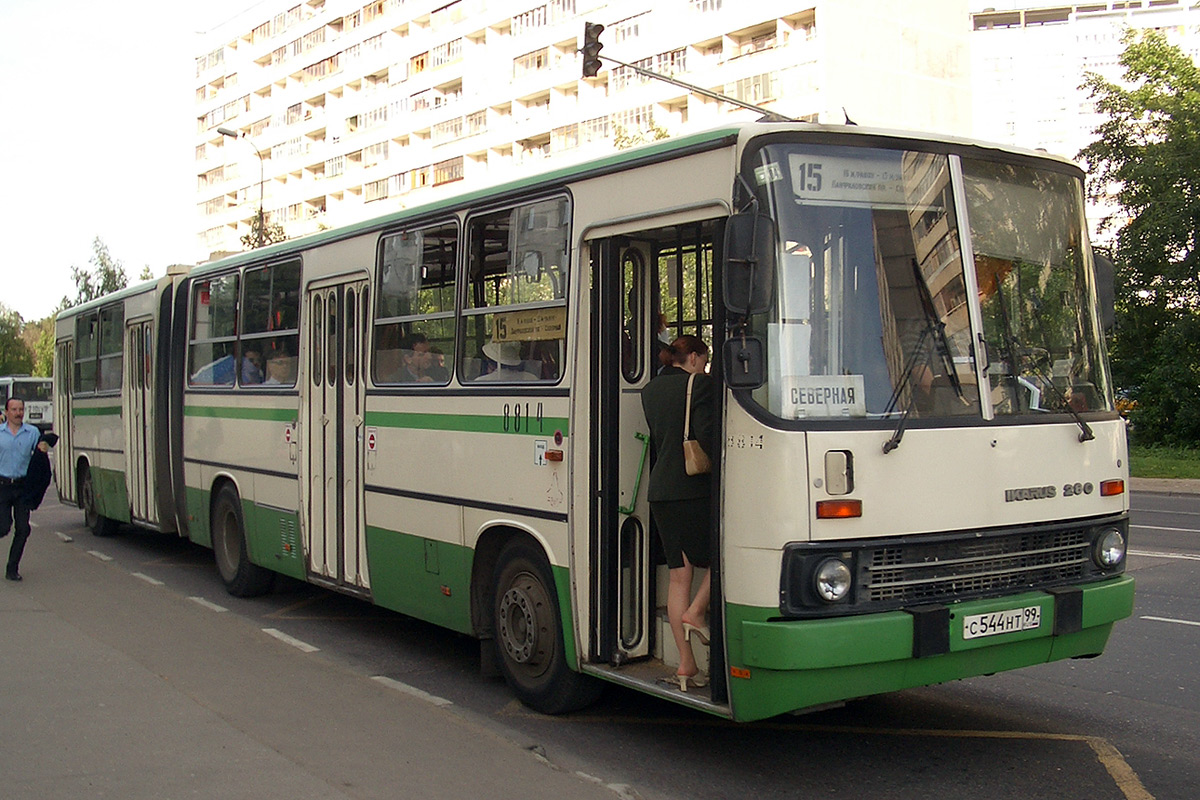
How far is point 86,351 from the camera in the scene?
640 inches

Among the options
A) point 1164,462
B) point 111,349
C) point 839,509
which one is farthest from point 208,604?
point 1164,462

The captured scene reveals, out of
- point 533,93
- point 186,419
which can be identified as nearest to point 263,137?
point 533,93

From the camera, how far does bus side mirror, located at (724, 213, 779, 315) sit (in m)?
5.35

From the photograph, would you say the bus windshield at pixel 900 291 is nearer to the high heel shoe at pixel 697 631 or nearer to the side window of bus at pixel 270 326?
the high heel shoe at pixel 697 631

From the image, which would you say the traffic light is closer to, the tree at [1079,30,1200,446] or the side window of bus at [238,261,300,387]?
the side window of bus at [238,261,300,387]

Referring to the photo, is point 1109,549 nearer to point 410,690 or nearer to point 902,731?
point 902,731

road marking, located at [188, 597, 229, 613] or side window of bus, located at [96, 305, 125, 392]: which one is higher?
side window of bus, located at [96, 305, 125, 392]

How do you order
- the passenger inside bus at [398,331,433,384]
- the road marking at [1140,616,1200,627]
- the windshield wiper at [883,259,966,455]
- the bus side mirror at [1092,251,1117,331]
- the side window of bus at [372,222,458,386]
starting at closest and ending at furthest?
the windshield wiper at [883,259,966,455] → the bus side mirror at [1092,251,1117,331] → the side window of bus at [372,222,458,386] → the passenger inside bus at [398,331,433,384] → the road marking at [1140,616,1200,627]

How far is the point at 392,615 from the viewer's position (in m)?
10.6

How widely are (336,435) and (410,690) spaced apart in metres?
2.47

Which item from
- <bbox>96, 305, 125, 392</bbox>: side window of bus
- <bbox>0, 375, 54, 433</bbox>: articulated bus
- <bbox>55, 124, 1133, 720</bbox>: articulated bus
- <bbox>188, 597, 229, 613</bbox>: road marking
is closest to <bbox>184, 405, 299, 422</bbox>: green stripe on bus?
<bbox>55, 124, 1133, 720</bbox>: articulated bus

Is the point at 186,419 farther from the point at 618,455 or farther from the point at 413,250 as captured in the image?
the point at 618,455

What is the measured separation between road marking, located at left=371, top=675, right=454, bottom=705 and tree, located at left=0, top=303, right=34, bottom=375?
105123 mm

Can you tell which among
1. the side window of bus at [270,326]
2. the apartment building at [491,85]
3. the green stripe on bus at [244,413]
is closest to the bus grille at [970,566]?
the green stripe on bus at [244,413]
